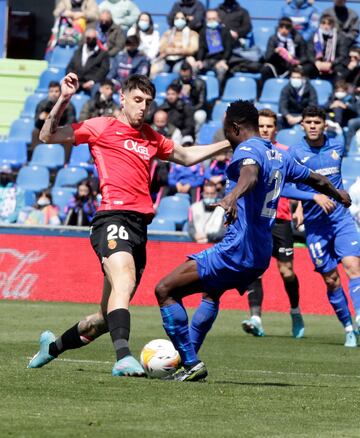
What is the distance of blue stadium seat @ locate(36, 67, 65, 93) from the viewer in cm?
2802

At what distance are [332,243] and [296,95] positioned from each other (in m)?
9.64

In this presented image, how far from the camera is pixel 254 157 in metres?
9.05

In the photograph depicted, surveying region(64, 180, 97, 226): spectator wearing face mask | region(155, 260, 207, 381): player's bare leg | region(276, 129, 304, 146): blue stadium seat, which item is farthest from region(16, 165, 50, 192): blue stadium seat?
region(155, 260, 207, 381): player's bare leg

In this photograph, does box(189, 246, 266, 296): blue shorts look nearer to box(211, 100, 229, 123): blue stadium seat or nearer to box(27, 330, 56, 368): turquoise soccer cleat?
box(27, 330, 56, 368): turquoise soccer cleat

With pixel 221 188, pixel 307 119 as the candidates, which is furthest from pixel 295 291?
Answer: pixel 221 188

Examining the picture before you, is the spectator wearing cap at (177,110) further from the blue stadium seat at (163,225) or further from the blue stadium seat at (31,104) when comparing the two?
the blue stadium seat at (31,104)

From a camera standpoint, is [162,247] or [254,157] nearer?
[254,157]

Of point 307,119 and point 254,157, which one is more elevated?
point 254,157

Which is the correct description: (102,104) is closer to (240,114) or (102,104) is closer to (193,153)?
(193,153)

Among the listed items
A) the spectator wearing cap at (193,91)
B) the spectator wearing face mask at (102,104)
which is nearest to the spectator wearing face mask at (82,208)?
the spectator wearing face mask at (102,104)

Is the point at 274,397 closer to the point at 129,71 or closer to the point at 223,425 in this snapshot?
the point at 223,425

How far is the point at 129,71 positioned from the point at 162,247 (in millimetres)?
6730

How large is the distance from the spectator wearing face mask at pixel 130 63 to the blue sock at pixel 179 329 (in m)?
16.4

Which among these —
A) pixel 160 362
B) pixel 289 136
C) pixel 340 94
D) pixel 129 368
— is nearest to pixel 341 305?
pixel 160 362
